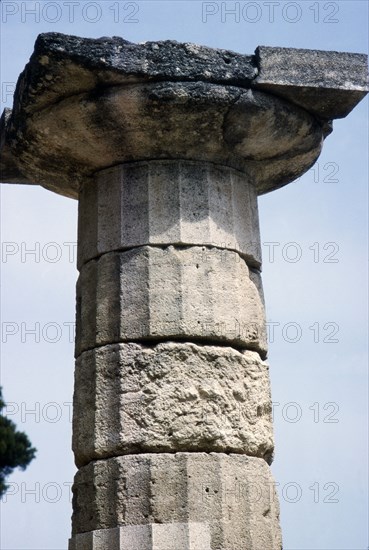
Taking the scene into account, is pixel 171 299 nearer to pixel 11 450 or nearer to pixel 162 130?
pixel 162 130

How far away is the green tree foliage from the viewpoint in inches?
810

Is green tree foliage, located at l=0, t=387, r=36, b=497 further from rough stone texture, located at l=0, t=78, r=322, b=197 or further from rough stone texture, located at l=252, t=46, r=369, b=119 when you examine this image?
rough stone texture, located at l=252, t=46, r=369, b=119

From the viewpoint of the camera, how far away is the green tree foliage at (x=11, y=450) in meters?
20.6

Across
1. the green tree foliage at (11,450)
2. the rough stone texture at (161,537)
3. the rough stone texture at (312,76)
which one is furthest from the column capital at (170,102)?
the green tree foliage at (11,450)

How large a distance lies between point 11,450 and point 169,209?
15.5m

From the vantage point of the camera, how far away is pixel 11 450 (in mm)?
20750

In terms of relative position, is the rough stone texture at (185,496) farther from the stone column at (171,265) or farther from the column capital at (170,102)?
the column capital at (170,102)

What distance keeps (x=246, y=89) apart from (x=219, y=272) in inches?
49.0

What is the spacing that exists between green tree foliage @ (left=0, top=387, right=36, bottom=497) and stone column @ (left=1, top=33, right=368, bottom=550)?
48.0 ft

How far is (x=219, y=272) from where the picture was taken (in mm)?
6273

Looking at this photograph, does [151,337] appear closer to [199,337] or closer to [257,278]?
[199,337]

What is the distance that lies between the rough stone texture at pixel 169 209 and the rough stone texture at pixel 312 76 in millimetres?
722

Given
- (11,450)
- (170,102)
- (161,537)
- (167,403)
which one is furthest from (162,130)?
(11,450)

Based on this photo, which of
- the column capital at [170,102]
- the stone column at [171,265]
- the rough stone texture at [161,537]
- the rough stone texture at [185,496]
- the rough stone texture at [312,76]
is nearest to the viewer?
the rough stone texture at [161,537]
